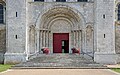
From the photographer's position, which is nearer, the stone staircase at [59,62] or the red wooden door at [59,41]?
the stone staircase at [59,62]

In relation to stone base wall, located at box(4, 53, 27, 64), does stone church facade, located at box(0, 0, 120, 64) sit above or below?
above

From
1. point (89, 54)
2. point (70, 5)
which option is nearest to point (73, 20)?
point (70, 5)

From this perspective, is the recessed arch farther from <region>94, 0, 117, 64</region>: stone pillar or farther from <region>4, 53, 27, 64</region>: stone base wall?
<region>4, 53, 27, 64</region>: stone base wall

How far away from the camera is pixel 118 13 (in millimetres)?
26938

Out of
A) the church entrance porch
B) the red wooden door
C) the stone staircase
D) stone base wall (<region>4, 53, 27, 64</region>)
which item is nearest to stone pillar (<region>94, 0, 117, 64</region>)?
the church entrance porch

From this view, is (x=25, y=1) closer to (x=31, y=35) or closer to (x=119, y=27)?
(x=31, y=35)

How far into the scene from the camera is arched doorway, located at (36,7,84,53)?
26750 millimetres

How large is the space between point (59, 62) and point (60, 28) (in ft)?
20.4

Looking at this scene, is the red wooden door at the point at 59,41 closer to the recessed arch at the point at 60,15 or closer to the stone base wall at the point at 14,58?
the recessed arch at the point at 60,15

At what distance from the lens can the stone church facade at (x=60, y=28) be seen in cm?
2514

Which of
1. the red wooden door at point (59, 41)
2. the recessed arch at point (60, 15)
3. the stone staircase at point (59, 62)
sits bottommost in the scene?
the stone staircase at point (59, 62)

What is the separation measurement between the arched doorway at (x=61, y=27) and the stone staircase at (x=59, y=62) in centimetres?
212

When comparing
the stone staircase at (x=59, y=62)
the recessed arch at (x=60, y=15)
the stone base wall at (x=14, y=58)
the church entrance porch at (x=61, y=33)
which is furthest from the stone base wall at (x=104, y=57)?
the stone base wall at (x=14, y=58)

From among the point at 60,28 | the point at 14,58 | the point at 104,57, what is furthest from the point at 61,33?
the point at 14,58
